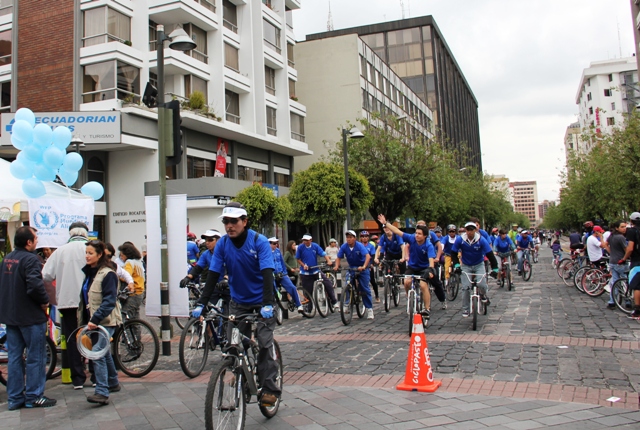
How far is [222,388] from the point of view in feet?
13.5

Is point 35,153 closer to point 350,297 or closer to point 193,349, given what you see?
point 193,349

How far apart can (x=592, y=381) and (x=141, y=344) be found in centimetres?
545

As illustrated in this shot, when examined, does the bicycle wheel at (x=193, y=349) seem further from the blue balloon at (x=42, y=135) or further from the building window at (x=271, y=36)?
the building window at (x=271, y=36)

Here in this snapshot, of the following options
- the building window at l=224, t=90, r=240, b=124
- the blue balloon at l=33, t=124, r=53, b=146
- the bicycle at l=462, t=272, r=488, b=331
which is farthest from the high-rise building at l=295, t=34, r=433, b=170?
the bicycle at l=462, t=272, r=488, b=331

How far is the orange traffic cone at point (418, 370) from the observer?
229 inches

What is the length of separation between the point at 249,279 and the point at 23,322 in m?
2.60

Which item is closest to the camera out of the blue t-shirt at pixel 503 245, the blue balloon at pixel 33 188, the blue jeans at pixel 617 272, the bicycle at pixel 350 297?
the blue balloon at pixel 33 188

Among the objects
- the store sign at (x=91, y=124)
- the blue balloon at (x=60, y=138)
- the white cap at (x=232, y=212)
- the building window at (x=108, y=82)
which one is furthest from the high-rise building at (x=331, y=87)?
the white cap at (x=232, y=212)

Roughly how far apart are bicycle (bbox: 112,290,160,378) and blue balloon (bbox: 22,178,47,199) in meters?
4.99

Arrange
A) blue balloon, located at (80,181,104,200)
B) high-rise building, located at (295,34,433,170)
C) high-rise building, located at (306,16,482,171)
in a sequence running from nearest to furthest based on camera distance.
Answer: blue balloon, located at (80,181,104,200)
high-rise building, located at (295,34,433,170)
high-rise building, located at (306,16,482,171)

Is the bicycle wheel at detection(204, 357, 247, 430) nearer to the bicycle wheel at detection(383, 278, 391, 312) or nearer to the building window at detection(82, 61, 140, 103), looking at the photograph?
the bicycle wheel at detection(383, 278, 391, 312)

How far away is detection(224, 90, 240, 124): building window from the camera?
30797mm

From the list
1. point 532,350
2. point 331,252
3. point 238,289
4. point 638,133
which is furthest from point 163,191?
point 638,133

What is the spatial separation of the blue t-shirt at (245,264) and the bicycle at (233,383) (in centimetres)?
25
